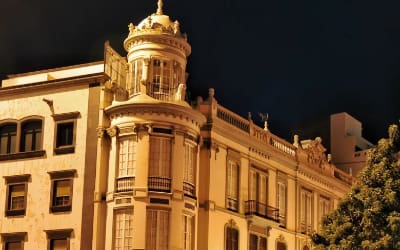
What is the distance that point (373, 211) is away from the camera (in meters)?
33.9

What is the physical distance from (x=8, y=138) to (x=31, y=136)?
5.37ft

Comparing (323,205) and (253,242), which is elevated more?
(323,205)

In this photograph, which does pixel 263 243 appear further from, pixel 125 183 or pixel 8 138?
pixel 8 138

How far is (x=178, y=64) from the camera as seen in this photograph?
154ft

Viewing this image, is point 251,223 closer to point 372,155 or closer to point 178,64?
point 178,64

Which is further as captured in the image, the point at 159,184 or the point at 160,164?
the point at 160,164

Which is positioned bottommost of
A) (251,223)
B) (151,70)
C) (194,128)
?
(251,223)

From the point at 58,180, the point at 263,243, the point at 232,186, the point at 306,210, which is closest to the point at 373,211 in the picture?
the point at 232,186

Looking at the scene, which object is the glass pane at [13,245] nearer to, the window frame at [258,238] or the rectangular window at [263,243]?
the window frame at [258,238]

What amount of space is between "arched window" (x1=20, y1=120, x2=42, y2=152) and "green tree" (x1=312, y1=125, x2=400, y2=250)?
1807 cm

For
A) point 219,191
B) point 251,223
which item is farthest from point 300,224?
point 219,191

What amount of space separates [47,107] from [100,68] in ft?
11.8

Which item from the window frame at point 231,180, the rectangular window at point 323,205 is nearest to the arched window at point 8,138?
the window frame at point 231,180

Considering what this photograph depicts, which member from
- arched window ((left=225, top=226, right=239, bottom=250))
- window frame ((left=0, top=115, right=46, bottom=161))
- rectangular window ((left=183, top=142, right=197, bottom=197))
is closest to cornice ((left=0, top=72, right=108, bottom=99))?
window frame ((left=0, top=115, right=46, bottom=161))
